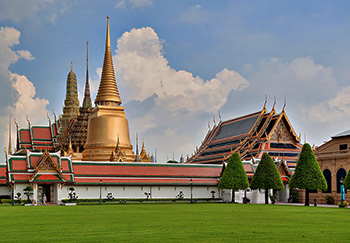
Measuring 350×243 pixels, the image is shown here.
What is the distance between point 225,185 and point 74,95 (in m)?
66.5

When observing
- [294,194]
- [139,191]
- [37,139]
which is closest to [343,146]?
[294,194]

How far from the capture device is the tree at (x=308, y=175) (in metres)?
44.0

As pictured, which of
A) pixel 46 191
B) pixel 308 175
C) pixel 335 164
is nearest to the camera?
pixel 308 175

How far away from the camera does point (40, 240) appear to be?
14.9 meters

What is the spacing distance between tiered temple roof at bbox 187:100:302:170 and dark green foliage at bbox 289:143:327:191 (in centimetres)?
2678

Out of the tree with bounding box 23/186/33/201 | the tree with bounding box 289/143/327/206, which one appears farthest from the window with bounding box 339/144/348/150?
the tree with bounding box 23/186/33/201

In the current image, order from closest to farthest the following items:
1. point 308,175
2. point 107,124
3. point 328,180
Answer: point 308,175 < point 328,180 < point 107,124

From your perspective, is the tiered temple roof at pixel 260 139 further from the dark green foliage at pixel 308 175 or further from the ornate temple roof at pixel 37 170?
the ornate temple roof at pixel 37 170

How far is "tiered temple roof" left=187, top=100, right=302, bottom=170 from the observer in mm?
75619

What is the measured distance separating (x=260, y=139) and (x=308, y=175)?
32588mm

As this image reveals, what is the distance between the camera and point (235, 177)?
49656 mm

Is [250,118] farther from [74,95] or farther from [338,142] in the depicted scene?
[74,95]

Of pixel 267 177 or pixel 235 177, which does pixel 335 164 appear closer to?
pixel 267 177

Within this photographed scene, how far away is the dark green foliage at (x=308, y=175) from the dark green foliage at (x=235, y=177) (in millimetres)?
5652
